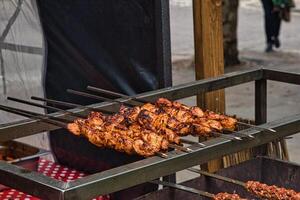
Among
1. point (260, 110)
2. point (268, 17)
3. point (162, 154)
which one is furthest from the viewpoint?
point (268, 17)

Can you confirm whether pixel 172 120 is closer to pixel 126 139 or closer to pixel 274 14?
pixel 126 139

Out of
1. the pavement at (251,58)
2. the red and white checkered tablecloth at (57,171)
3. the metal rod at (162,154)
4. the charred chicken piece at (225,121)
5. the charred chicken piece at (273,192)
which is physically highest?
the metal rod at (162,154)

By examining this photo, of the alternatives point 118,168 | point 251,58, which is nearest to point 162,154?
point 118,168

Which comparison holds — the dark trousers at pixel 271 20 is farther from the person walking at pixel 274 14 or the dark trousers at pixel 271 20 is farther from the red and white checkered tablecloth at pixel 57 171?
the red and white checkered tablecloth at pixel 57 171

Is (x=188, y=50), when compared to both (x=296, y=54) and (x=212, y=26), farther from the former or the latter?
(x=212, y=26)

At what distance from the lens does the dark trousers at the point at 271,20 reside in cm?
1132

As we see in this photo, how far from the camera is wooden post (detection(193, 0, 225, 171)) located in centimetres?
357

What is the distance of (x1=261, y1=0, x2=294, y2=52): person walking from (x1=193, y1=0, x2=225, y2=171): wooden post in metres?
7.79

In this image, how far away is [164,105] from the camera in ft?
9.67

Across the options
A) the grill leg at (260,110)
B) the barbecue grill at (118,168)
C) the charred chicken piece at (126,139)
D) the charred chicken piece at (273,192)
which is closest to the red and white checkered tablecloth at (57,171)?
the grill leg at (260,110)

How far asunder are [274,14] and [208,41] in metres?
7.98

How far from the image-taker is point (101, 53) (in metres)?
3.75

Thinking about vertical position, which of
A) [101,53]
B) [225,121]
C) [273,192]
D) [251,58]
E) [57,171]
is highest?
[101,53]

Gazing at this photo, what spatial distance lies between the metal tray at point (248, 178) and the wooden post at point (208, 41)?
0.39 m
